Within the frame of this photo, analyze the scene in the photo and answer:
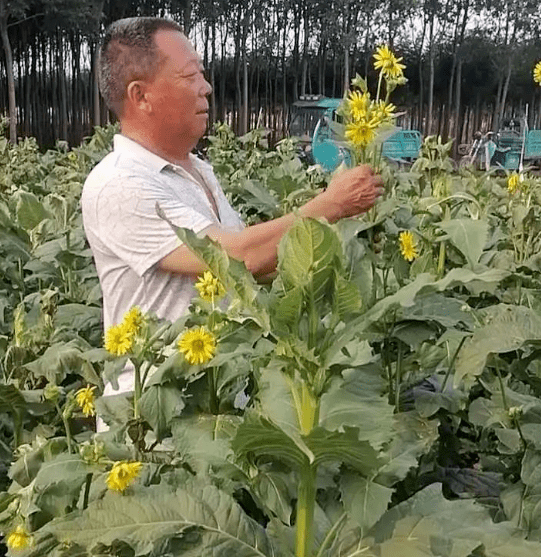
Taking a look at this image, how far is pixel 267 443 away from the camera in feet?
4.33

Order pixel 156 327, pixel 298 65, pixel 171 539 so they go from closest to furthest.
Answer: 1. pixel 171 539
2. pixel 156 327
3. pixel 298 65

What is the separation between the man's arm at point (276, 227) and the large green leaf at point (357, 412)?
14.6 inches

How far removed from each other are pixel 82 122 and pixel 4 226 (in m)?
21.0

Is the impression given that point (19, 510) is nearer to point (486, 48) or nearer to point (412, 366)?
point (412, 366)

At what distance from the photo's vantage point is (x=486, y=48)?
Result: 2830 cm

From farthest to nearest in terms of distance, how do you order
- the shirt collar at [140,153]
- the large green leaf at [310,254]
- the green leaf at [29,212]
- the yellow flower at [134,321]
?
1. the green leaf at [29,212]
2. the shirt collar at [140,153]
3. the yellow flower at [134,321]
4. the large green leaf at [310,254]

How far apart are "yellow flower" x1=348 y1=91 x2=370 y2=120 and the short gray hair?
2.28 ft

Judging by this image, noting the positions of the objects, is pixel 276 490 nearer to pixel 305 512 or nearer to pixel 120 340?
pixel 305 512

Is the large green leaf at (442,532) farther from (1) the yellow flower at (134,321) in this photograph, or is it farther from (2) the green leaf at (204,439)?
(1) the yellow flower at (134,321)

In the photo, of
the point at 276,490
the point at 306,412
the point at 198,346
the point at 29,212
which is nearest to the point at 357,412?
the point at 306,412

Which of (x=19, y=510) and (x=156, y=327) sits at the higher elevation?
(x=156, y=327)

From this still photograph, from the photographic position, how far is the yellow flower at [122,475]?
146 centimetres

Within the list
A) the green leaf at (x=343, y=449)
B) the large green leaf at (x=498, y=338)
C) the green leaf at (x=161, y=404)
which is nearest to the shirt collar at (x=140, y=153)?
the green leaf at (x=161, y=404)

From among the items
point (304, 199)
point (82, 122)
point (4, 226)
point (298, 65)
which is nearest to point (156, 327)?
point (304, 199)
